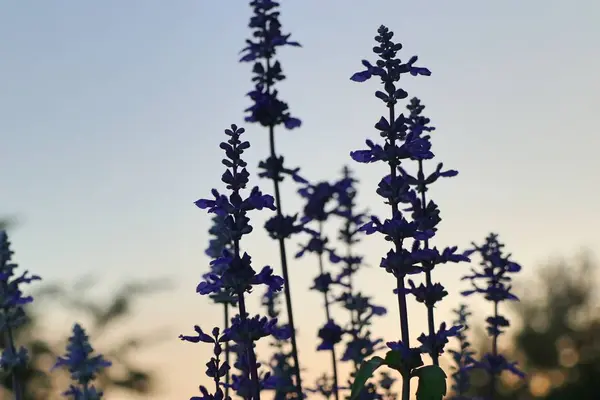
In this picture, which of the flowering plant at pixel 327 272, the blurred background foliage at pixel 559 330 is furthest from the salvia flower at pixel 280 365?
the blurred background foliage at pixel 559 330

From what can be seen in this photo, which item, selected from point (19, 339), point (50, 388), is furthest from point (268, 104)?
point (19, 339)

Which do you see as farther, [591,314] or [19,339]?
[591,314]

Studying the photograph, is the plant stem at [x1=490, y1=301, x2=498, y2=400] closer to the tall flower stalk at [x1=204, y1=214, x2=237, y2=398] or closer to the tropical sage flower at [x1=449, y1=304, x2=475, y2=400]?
the tropical sage flower at [x1=449, y1=304, x2=475, y2=400]

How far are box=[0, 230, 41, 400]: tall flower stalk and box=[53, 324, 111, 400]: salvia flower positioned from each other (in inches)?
17.4

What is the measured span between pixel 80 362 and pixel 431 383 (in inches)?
116

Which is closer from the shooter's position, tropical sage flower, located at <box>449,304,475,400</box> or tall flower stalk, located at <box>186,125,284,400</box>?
tall flower stalk, located at <box>186,125,284,400</box>

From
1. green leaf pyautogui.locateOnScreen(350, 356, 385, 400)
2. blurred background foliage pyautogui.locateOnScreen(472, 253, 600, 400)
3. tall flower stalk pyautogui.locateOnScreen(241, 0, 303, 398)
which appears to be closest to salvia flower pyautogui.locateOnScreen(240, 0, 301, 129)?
tall flower stalk pyautogui.locateOnScreen(241, 0, 303, 398)

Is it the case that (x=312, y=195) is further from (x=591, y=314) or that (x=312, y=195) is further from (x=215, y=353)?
(x=591, y=314)

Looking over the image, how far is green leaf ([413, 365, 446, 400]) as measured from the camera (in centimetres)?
435

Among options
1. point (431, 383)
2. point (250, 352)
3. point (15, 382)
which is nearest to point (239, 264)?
point (250, 352)

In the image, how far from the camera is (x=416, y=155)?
4949 mm

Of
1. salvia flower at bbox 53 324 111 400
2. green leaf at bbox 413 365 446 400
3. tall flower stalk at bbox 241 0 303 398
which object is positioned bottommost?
green leaf at bbox 413 365 446 400

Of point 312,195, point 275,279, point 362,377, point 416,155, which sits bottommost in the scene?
point 362,377

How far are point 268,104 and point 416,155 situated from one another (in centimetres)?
251
